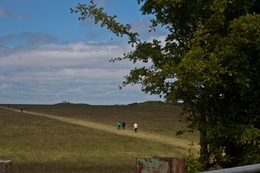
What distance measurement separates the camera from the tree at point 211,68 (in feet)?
35.3

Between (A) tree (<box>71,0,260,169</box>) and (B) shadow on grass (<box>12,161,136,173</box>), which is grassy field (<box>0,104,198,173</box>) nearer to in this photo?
(B) shadow on grass (<box>12,161,136,173</box>)

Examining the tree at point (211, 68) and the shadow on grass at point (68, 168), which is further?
the shadow on grass at point (68, 168)

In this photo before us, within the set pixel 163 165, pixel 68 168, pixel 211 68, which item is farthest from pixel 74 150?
pixel 163 165

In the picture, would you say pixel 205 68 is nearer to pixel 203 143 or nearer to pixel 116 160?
pixel 203 143

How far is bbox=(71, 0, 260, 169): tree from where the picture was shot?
10.8 meters

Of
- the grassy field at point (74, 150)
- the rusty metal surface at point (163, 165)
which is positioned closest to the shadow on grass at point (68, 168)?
the grassy field at point (74, 150)

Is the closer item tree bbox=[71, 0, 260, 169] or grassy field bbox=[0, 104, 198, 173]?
tree bbox=[71, 0, 260, 169]

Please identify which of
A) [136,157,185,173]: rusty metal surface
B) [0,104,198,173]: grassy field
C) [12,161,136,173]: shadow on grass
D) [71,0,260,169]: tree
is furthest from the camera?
[0,104,198,173]: grassy field

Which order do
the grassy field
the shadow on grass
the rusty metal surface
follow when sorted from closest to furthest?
the rusty metal surface → the shadow on grass → the grassy field

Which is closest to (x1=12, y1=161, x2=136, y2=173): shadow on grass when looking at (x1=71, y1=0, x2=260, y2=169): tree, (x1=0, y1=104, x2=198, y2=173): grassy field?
(x1=0, y1=104, x2=198, y2=173): grassy field

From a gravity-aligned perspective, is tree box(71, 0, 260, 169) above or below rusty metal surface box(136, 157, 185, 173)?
above

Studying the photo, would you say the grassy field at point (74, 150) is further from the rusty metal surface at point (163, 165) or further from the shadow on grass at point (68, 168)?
the rusty metal surface at point (163, 165)

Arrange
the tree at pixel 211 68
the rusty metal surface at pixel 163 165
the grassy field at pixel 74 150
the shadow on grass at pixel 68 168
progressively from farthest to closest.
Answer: the grassy field at pixel 74 150 < the shadow on grass at pixel 68 168 < the tree at pixel 211 68 < the rusty metal surface at pixel 163 165

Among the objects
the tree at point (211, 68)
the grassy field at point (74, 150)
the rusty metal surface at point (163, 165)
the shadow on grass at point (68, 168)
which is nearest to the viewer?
the rusty metal surface at point (163, 165)
